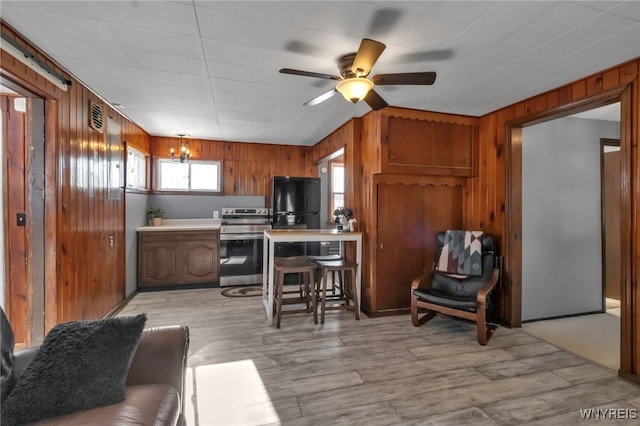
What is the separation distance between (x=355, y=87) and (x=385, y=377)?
212 cm

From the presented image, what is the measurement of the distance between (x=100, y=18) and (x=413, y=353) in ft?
10.9

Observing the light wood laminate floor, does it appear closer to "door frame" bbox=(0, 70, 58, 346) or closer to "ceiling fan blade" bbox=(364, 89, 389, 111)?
"door frame" bbox=(0, 70, 58, 346)

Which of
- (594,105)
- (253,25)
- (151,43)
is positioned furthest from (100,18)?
(594,105)

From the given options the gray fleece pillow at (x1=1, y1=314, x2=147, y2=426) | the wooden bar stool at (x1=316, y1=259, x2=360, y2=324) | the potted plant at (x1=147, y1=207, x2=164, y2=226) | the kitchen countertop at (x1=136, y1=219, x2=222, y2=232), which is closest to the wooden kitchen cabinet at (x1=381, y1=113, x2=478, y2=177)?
the wooden bar stool at (x1=316, y1=259, x2=360, y2=324)

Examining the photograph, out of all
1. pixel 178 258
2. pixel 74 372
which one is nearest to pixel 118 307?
pixel 178 258

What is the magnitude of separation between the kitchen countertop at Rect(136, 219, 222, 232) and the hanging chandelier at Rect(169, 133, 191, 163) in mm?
1040

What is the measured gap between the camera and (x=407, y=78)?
200cm

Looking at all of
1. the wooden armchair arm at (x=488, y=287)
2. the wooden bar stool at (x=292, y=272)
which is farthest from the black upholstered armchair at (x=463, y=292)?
the wooden bar stool at (x=292, y=272)

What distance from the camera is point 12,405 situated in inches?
39.4

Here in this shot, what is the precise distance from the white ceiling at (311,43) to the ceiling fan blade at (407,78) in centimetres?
22

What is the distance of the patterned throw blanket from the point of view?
10.6ft

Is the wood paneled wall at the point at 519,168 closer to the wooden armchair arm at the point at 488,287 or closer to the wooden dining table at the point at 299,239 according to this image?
the wooden armchair arm at the point at 488,287

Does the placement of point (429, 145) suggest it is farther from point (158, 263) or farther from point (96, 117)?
point (158, 263)

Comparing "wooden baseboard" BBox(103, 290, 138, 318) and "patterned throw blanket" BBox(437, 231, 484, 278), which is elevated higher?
"patterned throw blanket" BBox(437, 231, 484, 278)
